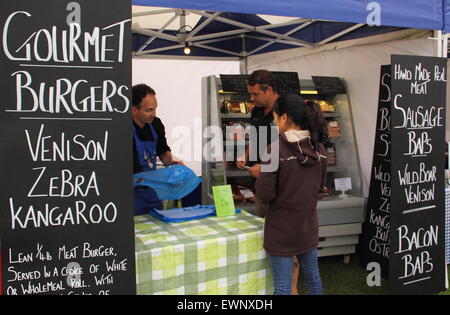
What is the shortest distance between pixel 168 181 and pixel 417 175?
196cm

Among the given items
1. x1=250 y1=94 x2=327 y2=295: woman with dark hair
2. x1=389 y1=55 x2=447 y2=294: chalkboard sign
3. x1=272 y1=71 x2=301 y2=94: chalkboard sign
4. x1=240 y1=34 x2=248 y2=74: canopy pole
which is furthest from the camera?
x1=240 y1=34 x2=248 y2=74: canopy pole

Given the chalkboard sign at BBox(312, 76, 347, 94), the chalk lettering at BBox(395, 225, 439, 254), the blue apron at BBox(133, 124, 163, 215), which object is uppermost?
the chalkboard sign at BBox(312, 76, 347, 94)

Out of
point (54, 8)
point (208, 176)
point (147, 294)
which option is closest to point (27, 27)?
point (54, 8)

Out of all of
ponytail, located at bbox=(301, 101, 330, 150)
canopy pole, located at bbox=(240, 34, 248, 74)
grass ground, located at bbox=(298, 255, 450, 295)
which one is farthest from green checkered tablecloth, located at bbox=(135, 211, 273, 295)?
canopy pole, located at bbox=(240, 34, 248, 74)

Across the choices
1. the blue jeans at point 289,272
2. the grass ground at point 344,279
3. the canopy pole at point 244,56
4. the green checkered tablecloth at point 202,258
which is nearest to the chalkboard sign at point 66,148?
the green checkered tablecloth at point 202,258

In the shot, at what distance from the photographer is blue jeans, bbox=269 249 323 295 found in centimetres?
254

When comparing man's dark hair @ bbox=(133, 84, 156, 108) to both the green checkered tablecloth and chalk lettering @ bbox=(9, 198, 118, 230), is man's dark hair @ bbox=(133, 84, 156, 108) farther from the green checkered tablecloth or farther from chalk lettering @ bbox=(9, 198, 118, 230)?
chalk lettering @ bbox=(9, 198, 118, 230)

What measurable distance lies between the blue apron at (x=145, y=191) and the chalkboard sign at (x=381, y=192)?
6.74ft

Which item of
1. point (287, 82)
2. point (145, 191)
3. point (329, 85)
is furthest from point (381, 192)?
point (145, 191)

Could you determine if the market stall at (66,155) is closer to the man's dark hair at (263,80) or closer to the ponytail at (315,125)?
the ponytail at (315,125)

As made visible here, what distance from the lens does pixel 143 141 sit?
3.28 m

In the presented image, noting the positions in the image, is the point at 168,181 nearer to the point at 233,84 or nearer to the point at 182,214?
the point at 182,214

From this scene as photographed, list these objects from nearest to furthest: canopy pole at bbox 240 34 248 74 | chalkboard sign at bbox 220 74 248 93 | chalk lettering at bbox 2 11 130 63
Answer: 1. chalk lettering at bbox 2 11 130 63
2. chalkboard sign at bbox 220 74 248 93
3. canopy pole at bbox 240 34 248 74

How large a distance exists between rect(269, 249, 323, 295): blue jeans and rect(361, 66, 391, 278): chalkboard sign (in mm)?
1503
